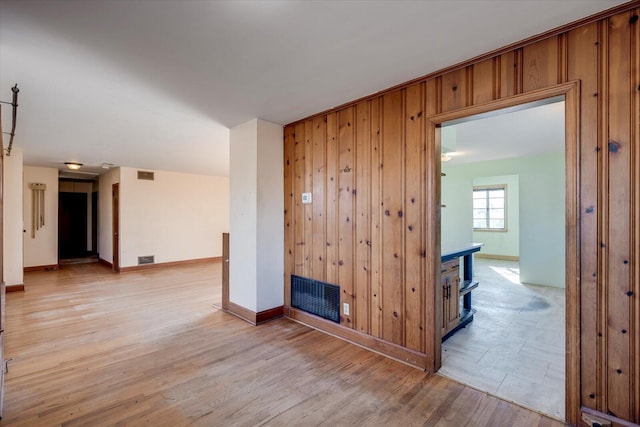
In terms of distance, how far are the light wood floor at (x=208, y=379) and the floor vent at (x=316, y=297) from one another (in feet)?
0.76

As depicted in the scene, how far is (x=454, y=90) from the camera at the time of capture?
2.30m

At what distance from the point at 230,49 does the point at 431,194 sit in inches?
73.8

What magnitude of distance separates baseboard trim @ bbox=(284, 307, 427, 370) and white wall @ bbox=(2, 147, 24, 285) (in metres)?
5.02

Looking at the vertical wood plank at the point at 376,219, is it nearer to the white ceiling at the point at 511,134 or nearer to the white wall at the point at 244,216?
the white ceiling at the point at 511,134

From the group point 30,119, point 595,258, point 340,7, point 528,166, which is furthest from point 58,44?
point 528,166

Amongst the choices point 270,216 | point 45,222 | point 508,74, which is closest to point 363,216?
point 270,216

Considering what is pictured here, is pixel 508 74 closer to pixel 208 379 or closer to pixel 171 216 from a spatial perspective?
pixel 208 379

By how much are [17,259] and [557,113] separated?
335 inches

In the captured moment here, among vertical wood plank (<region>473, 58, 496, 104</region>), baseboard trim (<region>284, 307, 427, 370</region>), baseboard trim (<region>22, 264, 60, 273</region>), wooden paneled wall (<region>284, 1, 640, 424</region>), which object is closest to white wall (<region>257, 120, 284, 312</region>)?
wooden paneled wall (<region>284, 1, 640, 424</region>)

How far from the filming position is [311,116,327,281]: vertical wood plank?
333 centimetres

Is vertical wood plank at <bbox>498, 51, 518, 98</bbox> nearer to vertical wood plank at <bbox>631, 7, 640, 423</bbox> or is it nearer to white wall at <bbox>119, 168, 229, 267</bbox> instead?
vertical wood plank at <bbox>631, 7, 640, 423</bbox>

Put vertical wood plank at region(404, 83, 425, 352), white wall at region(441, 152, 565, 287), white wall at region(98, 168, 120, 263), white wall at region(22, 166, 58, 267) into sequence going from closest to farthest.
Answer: vertical wood plank at region(404, 83, 425, 352)
white wall at region(441, 152, 565, 287)
white wall at region(22, 166, 58, 267)
white wall at region(98, 168, 120, 263)

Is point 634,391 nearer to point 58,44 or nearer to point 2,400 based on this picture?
point 2,400

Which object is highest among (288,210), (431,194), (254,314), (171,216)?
(431,194)
